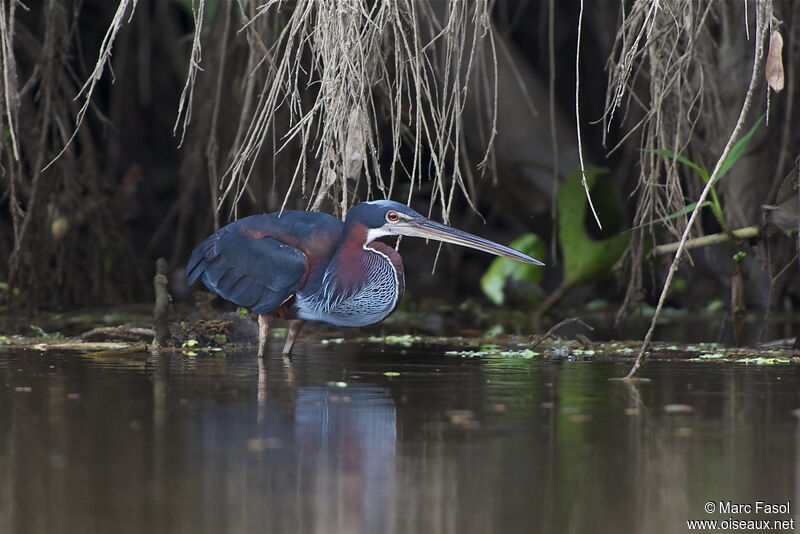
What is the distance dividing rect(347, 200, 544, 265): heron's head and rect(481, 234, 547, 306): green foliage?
294 cm

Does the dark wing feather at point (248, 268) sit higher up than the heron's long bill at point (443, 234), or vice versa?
the heron's long bill at point (443, 234)

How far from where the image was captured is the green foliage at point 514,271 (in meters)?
8.66

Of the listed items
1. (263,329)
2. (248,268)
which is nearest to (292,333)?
(263,329)

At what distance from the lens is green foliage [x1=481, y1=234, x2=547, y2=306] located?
866 centimetres

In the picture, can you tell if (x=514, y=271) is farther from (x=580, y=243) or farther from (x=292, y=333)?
(x=292, y=333)

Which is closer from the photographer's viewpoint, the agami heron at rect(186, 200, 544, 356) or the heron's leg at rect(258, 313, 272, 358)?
the agami heron at rect(186, 200, 544, 356)

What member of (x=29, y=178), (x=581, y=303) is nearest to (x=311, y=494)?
(x=29, y=178)

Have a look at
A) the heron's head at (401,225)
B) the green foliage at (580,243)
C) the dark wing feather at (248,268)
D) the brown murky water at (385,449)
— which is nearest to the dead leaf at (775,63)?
the brown murky water at (385,449)

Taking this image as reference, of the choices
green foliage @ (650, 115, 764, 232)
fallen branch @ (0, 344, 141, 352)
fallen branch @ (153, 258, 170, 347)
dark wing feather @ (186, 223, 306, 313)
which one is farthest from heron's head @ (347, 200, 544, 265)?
fallen branch @ (0, 344, 141, 352)

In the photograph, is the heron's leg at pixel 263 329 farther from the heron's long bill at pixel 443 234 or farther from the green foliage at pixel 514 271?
the green foliage at pixel 514 271

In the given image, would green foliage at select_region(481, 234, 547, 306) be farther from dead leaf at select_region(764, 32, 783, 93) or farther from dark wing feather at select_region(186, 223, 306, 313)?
dead leaf at select_region(764, 32, 783, 93)

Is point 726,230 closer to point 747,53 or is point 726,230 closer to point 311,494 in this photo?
point 747,53

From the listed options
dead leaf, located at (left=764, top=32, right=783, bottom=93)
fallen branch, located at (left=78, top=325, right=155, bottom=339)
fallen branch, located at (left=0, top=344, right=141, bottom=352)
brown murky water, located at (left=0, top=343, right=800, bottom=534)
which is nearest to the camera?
brown murky water, located at (left=0, top=343, right=800, bottom=534)

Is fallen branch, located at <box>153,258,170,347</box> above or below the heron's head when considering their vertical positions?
below
